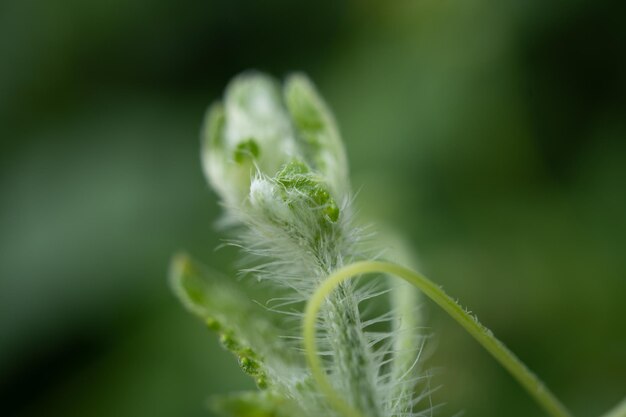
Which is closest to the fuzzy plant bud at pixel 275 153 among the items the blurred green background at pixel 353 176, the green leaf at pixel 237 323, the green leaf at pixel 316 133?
the green leaf at pixel 316 133

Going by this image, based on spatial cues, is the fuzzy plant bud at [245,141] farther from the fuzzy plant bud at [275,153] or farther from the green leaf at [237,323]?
the green leaf at [237,323]

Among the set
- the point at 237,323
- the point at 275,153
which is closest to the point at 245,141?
the point at 275,153

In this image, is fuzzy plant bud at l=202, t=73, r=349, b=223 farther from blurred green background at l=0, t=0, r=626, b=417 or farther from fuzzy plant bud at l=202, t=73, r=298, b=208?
blurred green background at l=0, t=0, r=626, b=417

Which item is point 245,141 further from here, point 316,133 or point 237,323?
point 237,323

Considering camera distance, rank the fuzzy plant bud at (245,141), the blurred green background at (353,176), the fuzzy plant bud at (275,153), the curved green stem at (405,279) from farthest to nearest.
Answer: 1. the blurred green background at (353,176)
2. the fuzzy plant bud at (245,141)
3. the fuzzy plant bud at (275,153)
4. the curved green stem at (405,279)

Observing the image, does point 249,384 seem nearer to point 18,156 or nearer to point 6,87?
point 18,156

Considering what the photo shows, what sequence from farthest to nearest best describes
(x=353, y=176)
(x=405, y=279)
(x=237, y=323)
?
(x=353, y=176) → (x=237, y=323) → (x=405, y=279)
